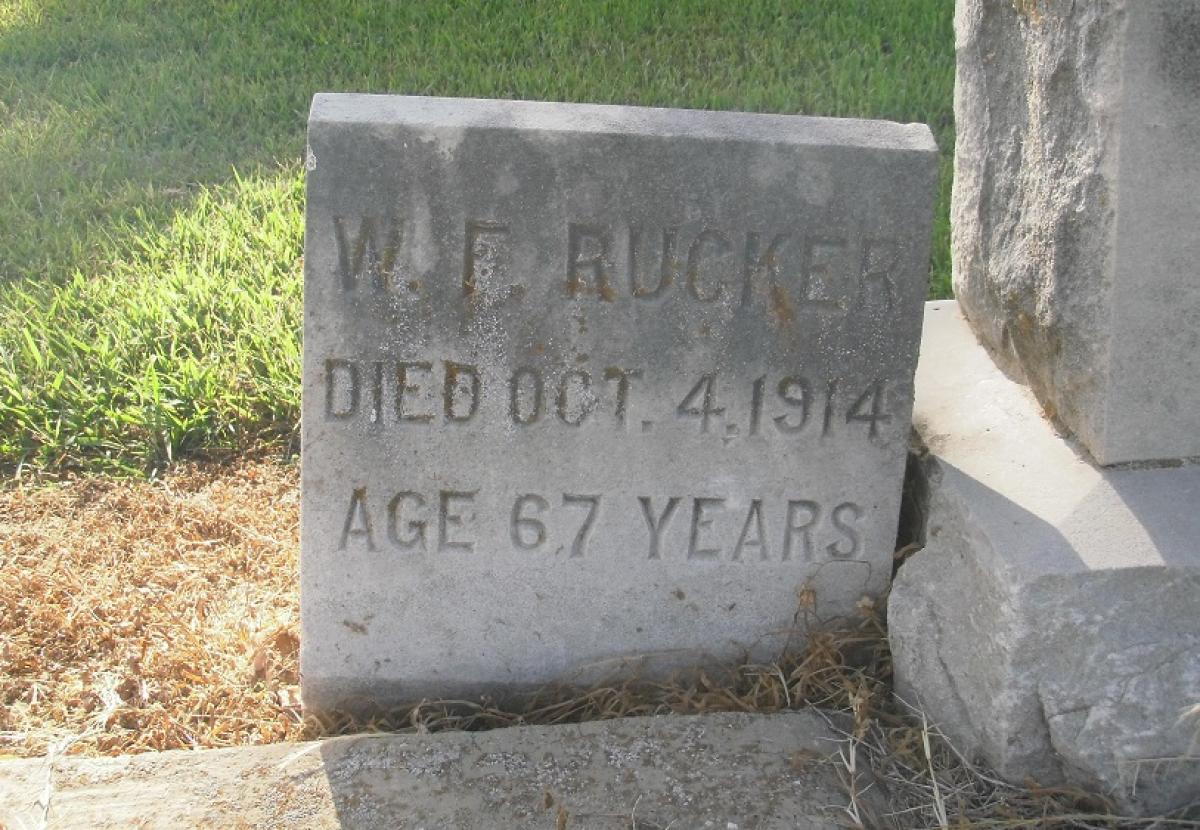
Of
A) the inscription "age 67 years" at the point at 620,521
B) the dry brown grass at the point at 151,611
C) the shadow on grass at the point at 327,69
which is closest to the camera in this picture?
the inscription "age 67 years" at the point at 620,521

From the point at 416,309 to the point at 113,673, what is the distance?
1.03 meters

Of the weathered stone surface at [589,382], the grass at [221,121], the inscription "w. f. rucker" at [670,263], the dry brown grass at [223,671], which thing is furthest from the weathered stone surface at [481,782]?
the grass at [221,121]

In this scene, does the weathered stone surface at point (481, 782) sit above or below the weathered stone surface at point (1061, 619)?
below

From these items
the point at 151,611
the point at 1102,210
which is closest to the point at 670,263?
the point at 1102,210

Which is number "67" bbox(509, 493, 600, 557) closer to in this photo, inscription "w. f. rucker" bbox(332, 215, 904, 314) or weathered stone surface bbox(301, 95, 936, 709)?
weathered stone surface bbox(301, 95, 936, 709)

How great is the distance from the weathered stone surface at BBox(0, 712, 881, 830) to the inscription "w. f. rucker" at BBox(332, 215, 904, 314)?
70 centimetres

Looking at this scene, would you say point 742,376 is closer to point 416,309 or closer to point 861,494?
point 861,494

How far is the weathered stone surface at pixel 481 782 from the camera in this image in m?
2.01

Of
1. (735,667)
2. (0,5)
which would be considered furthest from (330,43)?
(735,667)

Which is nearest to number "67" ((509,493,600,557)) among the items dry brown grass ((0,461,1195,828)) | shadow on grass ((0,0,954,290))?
dry brown grass ((0,461,1195,828))

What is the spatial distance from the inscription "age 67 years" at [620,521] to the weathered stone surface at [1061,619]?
0.60 ft

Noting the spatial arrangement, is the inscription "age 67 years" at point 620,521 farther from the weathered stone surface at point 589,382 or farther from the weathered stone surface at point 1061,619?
the weathered stone surface at point 1061,619

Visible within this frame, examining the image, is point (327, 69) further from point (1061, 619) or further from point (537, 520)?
point (1061, 619)

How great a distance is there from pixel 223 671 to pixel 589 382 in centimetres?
96
